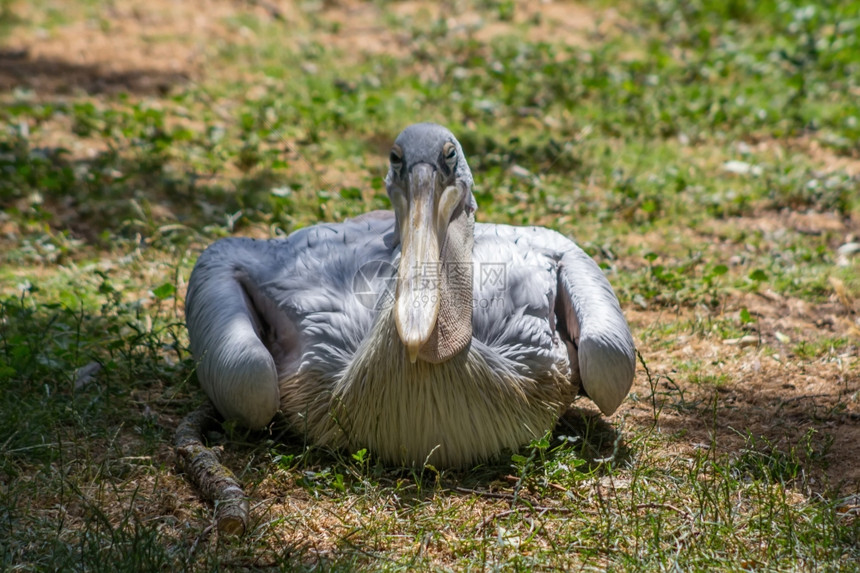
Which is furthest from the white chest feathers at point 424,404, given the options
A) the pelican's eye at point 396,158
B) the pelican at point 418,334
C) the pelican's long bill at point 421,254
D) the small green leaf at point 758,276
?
the small green leaf at point 758,276

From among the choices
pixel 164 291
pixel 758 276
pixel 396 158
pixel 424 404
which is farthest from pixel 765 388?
pixel 164 291

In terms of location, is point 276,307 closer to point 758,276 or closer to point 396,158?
point 396,158

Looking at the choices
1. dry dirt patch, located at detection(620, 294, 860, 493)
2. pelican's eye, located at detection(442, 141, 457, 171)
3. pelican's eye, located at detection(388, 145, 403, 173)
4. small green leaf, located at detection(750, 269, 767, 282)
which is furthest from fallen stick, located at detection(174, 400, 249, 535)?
small green leaf, located at detection(750, 269, 767, 282)

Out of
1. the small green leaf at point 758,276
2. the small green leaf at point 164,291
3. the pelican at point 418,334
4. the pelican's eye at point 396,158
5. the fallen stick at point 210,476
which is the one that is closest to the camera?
the fallen stick at point 210,476

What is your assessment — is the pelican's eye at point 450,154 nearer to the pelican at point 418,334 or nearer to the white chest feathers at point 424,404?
the pelican at point 418,334

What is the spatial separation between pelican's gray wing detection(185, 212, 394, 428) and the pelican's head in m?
0.44

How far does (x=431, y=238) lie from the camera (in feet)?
12.4

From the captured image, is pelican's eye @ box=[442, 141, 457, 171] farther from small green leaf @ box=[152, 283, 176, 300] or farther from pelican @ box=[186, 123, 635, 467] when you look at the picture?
small green leaf @ box=[152, 283, 176, 300]

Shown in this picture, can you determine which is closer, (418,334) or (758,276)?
(418,334)

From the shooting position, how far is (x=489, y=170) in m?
7.36

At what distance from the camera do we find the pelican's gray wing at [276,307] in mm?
4031

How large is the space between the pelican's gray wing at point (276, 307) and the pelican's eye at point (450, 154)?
0.62m

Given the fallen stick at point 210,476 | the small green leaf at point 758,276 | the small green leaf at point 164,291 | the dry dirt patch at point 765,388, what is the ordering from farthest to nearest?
the small green leaf at point 758,276, the small green leaf at point 164,291, the dry dirt patch at point 765,388, the fallen stick at point 210,476

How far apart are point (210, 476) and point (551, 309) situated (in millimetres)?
1644
